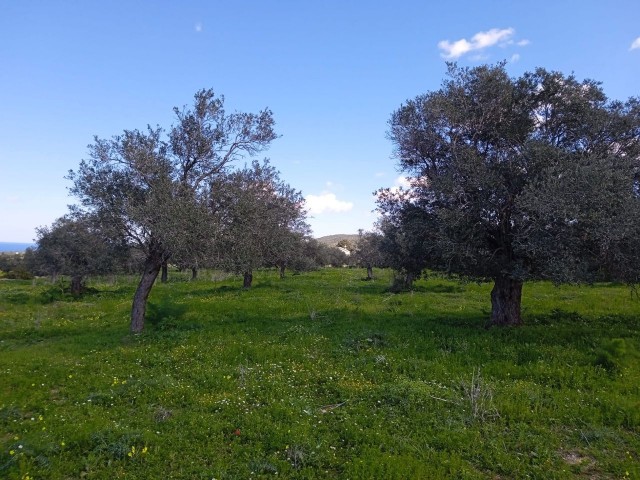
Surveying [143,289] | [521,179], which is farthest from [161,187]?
[521,179]

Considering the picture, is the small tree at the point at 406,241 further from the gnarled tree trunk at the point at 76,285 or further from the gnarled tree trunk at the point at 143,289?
the gnarled tree trunk at the point at 76,285

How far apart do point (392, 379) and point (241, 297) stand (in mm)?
19826

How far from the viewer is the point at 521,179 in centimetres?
1670

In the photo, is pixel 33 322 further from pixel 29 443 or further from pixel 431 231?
pixel 431 231

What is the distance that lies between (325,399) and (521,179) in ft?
38.0

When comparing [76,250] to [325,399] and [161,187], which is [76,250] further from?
[325,399]

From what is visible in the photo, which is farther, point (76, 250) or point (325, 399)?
point (76, 250)

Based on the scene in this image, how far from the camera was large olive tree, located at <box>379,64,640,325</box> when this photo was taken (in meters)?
14.5

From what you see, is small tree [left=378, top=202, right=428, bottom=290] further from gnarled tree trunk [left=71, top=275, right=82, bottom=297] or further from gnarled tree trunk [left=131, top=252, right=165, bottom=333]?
gnarled tree trunk [left=71, top=275, right=82, bottom=297]

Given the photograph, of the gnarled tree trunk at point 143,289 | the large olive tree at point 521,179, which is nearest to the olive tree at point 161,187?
the gnarled tree trunk at point 143,289

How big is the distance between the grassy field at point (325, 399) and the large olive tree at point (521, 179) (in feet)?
9.84

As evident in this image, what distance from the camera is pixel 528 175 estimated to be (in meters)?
16.6

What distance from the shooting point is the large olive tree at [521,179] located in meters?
14.5

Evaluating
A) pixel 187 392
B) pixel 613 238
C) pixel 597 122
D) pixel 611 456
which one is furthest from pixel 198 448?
pixel 597 122
